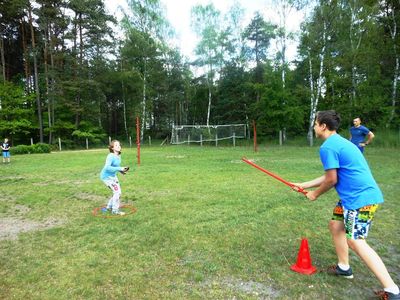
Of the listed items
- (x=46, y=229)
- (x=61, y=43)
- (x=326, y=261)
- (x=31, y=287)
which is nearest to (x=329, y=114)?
(x=326, y=261)

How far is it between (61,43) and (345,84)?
27465mm

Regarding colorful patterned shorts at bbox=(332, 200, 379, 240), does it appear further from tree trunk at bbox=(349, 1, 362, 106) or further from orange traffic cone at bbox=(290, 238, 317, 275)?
tree trunk at bbox=(349, 1, 362, 106)

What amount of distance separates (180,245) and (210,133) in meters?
25.7

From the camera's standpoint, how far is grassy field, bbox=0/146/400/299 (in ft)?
10.7

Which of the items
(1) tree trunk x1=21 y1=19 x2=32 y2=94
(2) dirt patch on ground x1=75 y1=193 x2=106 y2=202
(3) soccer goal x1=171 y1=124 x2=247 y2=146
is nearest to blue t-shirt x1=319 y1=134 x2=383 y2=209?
(2) dirt patch on ground x1=75 y1=193 x2=106 y2=202

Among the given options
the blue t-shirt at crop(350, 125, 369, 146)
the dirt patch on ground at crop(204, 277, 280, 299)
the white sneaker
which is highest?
the blue t-shirt at crop(350, 125, 369, 146)

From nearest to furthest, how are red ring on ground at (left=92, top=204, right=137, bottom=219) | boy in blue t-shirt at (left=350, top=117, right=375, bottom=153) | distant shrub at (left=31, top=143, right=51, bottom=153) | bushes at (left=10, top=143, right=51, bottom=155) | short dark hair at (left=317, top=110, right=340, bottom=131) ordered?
short dark hair at (left=317, top=110, right=340, bottom=131) → red ring on ground at (left=92, top=204, right=137, bottom=219) → boy in blue t-shirt at (left=350, top=117, right=375, bottom=153) → bushes at (left=10, top=143, right=51, bottom=155) → distant shrub at (left=31, top=143, right=51, bottom=153)

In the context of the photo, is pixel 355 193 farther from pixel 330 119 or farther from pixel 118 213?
pixel 118 213

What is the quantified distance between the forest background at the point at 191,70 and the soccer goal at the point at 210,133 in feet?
6.57

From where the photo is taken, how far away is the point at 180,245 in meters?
4.44

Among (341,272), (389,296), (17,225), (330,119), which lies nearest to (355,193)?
(330,119)

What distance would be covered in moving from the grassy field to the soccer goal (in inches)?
837

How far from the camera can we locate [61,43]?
3228 centimetres

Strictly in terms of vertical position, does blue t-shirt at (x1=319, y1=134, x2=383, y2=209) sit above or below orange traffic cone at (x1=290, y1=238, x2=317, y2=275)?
above
